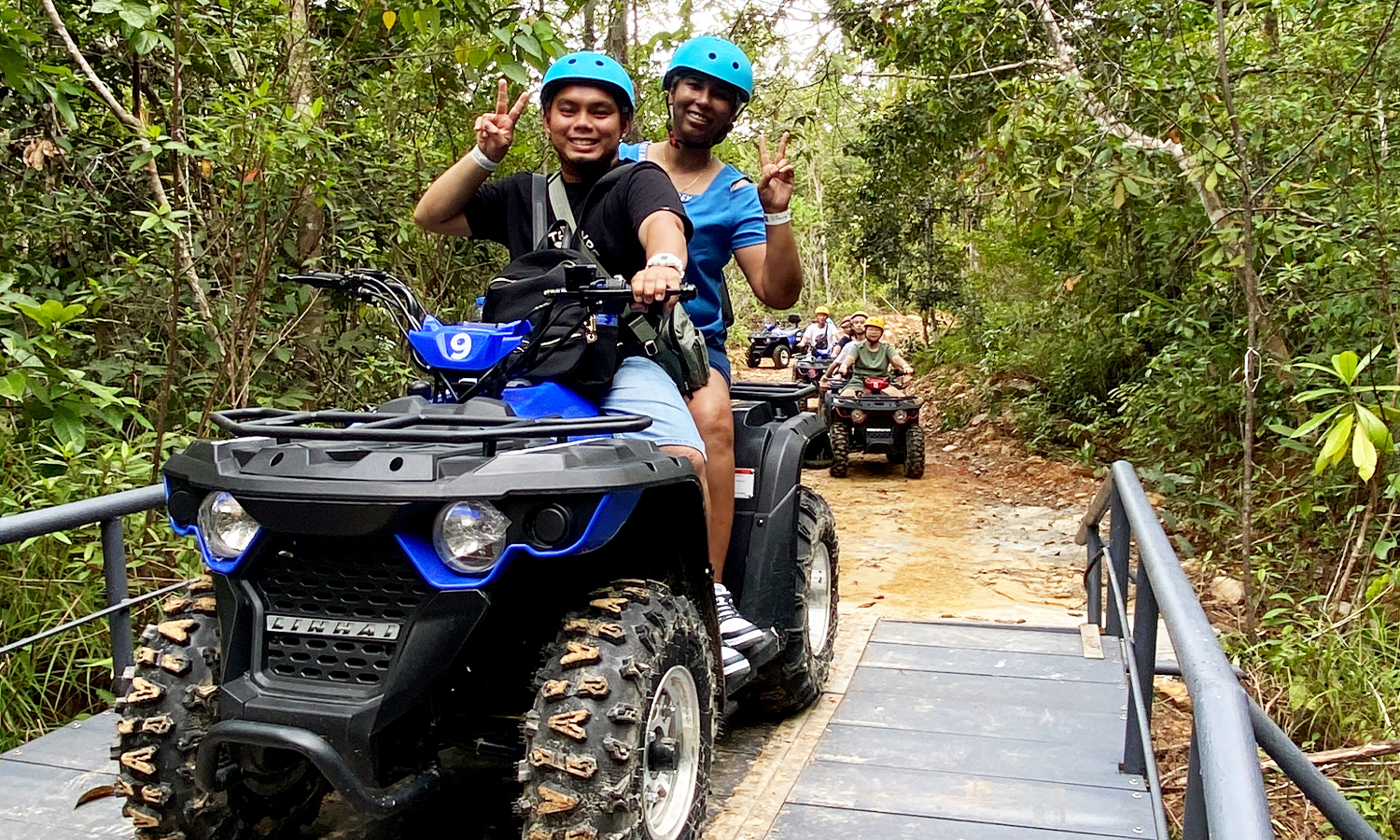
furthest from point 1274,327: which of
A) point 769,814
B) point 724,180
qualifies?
point 769,814

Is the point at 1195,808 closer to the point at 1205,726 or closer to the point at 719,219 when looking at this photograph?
the point at 1205,726

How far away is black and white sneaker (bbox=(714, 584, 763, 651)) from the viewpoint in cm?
320

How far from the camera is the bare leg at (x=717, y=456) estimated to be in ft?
10.8

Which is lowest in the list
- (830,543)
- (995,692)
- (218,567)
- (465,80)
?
(995,692)

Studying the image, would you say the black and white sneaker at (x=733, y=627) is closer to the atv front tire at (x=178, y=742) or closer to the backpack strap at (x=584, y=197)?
the backpack strap at (x=584, y=197)

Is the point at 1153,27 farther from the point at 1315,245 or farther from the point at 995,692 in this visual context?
the point at 995,692

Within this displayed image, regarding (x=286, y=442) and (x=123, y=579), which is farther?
(x=123, y=579)

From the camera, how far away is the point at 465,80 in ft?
22.1

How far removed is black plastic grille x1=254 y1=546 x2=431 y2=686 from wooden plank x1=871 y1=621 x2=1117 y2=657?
10.5 feet

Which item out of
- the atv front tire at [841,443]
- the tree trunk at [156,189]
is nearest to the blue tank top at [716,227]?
the tree trunk at [156,189]

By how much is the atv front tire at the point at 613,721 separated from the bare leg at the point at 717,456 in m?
0.80

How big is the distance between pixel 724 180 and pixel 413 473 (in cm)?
193

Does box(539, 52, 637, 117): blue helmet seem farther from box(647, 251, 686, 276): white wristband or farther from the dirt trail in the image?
the dirt trail

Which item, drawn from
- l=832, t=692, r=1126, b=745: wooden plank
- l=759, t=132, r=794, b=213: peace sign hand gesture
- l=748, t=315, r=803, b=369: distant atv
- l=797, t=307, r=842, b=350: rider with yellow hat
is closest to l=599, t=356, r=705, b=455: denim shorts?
l=759, t=132, r=794, b=213: peace sign hand gesture
